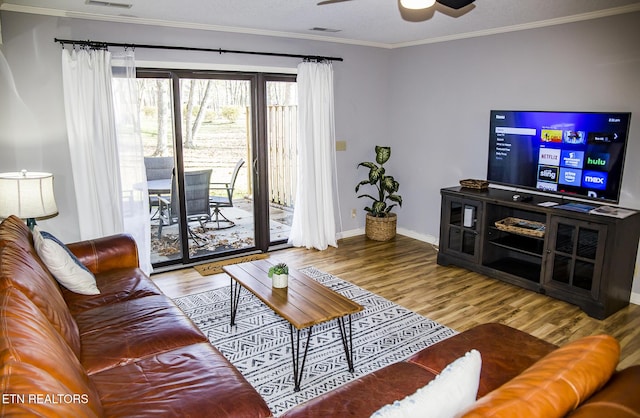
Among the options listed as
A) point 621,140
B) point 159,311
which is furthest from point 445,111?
point 159,311

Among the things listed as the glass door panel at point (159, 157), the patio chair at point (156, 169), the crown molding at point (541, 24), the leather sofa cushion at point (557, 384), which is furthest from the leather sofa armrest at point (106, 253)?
the crown molding at point (541, 24)

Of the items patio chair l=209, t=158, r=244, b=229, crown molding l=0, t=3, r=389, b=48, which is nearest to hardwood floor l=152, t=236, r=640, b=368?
patio chair l=209, t=158, r=244, b=229

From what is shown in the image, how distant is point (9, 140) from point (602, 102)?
5.16 m

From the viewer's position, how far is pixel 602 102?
400 centimetres

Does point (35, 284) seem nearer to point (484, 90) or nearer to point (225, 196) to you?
point (225, 196)

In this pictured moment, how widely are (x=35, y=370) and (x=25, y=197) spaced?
238cm

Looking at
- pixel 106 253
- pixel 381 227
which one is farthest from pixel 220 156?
pixel 381 227

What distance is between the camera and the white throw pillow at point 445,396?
4.09ft

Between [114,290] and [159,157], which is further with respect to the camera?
[159,157]

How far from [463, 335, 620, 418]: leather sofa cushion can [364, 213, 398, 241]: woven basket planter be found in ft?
13.9

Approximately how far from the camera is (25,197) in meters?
3.23

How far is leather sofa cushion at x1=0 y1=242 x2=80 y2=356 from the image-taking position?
6.48ft

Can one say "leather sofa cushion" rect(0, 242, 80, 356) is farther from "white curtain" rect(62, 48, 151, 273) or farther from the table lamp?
"white curtain" rect(62, 48, 151, 273)

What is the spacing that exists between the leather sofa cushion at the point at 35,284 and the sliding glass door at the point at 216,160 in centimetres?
229
